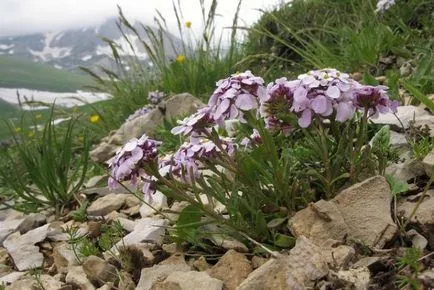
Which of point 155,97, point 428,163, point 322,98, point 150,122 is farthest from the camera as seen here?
point 155,97

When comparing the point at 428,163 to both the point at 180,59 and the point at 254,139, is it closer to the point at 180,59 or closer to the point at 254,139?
the point at 254,139

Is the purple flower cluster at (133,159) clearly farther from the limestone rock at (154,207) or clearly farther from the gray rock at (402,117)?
the gray rock at (402,117)

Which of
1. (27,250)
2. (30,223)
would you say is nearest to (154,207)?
(27,250)

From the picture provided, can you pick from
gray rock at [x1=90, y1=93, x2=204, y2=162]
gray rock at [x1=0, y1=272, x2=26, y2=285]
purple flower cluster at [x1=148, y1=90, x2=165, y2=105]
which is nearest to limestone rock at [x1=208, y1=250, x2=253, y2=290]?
gray rock at [x1=0, y1=272, x2=26, y2=285]

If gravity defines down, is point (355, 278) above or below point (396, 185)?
below

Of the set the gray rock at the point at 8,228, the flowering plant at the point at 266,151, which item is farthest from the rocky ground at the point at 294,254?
the gray rock at the point at 8,228

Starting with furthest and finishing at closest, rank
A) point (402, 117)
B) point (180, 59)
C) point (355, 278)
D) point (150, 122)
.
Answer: point (180, 59), point (150, 122), point (402, 117), point (355, 278)
